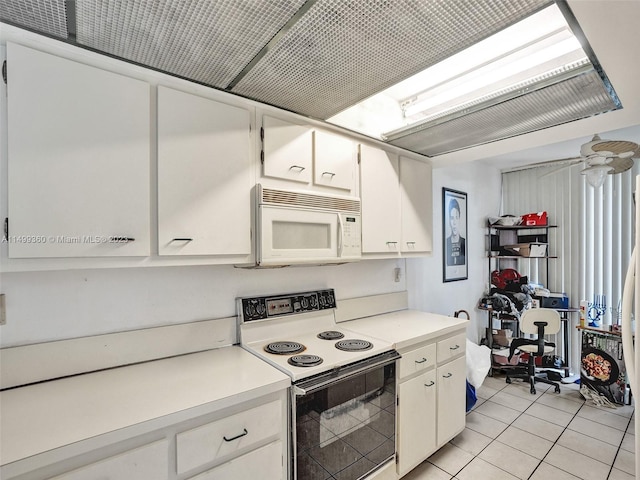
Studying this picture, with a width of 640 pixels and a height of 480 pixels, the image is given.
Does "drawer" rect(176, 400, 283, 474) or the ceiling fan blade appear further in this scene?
the ceiling fan blade

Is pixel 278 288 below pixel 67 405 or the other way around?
the other way around

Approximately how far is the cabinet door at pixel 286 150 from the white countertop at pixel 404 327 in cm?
108

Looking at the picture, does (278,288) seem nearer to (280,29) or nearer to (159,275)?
(159,275)

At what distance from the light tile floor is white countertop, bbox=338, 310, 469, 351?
878 millimetres

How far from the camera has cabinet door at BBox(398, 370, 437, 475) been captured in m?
1.89

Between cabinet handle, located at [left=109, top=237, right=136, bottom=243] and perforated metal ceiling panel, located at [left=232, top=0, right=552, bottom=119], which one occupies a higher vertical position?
perforated metal ceiling panel, located at [left=232, top=0, right=552, bottom=119]

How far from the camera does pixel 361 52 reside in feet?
4.27

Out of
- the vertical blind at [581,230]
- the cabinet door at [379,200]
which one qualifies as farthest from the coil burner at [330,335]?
the vertical blind at [581,230]

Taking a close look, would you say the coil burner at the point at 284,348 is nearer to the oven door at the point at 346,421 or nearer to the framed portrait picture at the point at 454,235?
the oven door at the point at 346,421

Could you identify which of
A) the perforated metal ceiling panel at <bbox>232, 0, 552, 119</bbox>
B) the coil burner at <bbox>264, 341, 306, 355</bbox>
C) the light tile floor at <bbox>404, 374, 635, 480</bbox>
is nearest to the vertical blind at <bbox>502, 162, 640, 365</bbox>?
the light tile floor at <bbox>404, 374, 635, 480</bbox>

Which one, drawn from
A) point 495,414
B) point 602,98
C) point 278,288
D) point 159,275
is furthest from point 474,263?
point 159,275

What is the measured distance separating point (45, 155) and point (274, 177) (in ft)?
3.04

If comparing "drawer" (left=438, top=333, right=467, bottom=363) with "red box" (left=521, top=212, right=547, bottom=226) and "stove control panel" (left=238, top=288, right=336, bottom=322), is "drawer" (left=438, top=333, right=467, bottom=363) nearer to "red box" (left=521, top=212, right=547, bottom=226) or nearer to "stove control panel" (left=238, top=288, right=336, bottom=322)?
"stove control panel" (left=238, top=288, right=336, bottom=322)

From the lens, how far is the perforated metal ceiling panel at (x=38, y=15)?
1.01 meters
